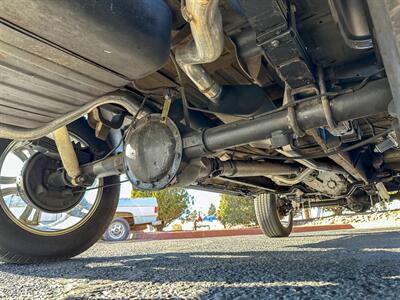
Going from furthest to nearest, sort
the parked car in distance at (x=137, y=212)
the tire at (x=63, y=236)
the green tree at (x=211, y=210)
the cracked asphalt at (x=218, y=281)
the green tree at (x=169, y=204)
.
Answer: the green tree at (x=211, y=210) < the green tree at (x=169, y=204) < the parked car in distance at (x=137, y=212) < the tire at (x=63, y=236) < the cracked asphalt at (x=218, y=281)

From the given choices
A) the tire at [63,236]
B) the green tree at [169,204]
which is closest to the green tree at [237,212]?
the green tree at [169,204]

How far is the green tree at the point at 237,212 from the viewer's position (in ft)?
42.9

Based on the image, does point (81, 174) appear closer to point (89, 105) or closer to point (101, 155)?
point (101, 155)

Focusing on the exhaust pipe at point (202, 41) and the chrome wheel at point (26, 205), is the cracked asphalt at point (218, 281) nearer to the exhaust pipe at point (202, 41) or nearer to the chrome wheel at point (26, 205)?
the chrome wheel at point (26, 205)

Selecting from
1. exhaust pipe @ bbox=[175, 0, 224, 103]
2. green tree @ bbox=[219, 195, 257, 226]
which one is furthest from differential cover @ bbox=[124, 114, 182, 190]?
green tree @ bbox=[219, 195, 257, 226]

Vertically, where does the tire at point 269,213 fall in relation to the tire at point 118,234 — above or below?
above

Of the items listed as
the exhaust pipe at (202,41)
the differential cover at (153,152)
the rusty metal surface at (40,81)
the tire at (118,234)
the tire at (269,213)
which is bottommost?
the tire at (118,234)

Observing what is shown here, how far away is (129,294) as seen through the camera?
3.21 feet

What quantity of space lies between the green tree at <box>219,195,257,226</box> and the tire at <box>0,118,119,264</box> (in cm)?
1113

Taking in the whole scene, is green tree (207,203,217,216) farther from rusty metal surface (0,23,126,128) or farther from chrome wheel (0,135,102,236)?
rusty metal surface (0,23,126,128)

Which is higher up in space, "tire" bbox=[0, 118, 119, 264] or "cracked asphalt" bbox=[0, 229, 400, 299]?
"tire" bbox=[0, 118, 119, 264]

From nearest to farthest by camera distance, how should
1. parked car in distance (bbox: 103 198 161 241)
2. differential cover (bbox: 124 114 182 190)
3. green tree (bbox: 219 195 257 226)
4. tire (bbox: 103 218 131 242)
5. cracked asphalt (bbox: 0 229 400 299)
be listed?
cracked asphalt (bbox: 0 229 400 299), differential cover (bbox: 124 114 182 190), tire (bbox: 103 218 131 242), parked car in distance (bbox: 103 198 161 241), green tree (bbox: 219 195 257 226)

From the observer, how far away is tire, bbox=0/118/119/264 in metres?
1.72

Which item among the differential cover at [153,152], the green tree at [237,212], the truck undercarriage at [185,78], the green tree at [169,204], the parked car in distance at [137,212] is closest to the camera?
the truck undercarriage at [185,78]
